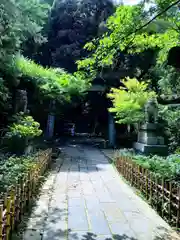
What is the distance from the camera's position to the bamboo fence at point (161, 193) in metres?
4.14

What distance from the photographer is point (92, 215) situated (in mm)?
4461

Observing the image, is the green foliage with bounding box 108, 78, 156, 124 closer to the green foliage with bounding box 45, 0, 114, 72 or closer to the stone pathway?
the stone pathway

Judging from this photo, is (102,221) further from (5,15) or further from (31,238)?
(5,15)

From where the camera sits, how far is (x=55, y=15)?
24.8 m

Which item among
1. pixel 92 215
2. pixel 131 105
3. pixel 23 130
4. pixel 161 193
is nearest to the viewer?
pixel 92 215

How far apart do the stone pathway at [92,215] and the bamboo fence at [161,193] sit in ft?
0.55

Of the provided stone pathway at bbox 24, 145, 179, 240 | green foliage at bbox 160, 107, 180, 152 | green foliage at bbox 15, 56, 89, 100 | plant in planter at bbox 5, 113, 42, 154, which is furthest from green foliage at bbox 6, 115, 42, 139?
green foliage at bbox 160, 107, 180, 152

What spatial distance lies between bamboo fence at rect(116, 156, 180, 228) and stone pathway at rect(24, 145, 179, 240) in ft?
0.55

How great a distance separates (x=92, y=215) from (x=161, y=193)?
1446mm

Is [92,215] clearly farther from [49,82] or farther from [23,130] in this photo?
[49,82]

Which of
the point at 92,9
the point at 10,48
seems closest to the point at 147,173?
the point at 10,48

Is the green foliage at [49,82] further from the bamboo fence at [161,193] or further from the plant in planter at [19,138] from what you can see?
→ the bamboo fence at [161,193]

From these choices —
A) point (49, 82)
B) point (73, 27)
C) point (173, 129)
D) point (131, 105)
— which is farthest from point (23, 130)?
point (73, 27)

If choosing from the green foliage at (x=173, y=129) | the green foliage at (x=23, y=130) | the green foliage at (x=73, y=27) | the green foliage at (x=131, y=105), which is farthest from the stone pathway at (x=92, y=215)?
the green foliage at (x=73, y=27)
